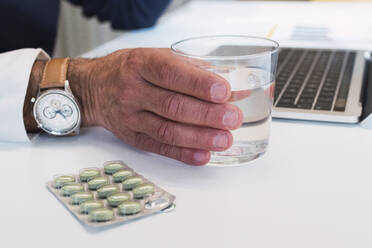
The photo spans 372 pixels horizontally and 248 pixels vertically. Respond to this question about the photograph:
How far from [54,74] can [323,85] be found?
0.45 m

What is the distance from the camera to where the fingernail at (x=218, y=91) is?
1.70 ft

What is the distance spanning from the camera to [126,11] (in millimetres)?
1370

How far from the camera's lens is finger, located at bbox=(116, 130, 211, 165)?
0.57 meters

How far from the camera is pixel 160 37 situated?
119 centimetres

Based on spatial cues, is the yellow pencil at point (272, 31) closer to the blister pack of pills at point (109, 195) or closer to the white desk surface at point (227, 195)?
the white desk surface at point (227, 195)

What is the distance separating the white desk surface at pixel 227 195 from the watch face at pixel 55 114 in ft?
0.06

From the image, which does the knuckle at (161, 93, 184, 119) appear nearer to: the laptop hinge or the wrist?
the wrist

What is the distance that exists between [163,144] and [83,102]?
0.57ft

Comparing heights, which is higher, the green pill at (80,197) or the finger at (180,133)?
the finger at (180,133)

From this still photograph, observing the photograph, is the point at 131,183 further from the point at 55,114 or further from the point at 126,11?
the point at 126,11

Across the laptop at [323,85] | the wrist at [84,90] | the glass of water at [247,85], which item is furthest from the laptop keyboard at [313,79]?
the wrist at [84,90]

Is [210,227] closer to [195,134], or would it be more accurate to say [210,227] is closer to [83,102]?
[195,134]

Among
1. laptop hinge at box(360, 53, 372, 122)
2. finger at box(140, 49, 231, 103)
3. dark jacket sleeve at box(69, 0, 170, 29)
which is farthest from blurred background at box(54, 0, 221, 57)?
finger at box(140, 49, 231, 103)

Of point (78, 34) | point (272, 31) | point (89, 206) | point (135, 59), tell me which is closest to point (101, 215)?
point (89, 206)
